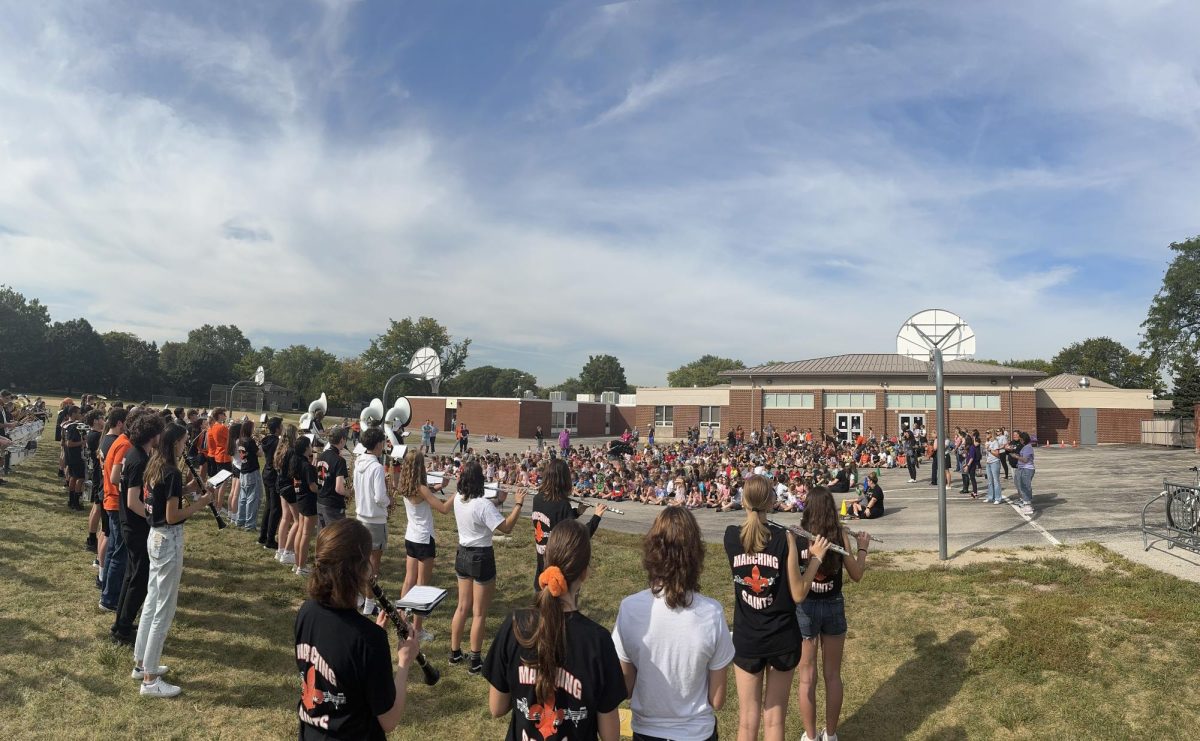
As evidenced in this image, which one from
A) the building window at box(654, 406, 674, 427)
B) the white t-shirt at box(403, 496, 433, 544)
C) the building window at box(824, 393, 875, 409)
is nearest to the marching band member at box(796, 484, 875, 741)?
the white t-shirt at box(403, 496, 433, 544)

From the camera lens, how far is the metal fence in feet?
110

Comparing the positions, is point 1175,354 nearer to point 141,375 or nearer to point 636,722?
point 636,722

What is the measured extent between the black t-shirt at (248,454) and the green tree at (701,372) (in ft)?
334

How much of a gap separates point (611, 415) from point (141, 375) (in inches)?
2043

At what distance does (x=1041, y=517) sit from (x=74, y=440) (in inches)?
690

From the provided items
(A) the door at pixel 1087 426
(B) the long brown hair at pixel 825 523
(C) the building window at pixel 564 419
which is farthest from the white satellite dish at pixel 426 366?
(A) the door at pixel 1087 426

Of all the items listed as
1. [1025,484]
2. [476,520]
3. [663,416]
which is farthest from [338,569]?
[663,416]

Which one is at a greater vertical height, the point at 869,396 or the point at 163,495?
the point at 869,396

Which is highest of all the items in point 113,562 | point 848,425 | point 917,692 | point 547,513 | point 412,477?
point 848,425

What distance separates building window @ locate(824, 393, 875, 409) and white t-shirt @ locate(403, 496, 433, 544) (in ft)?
119

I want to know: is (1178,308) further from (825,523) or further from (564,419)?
(825,523)

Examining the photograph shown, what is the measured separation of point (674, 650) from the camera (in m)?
2.68

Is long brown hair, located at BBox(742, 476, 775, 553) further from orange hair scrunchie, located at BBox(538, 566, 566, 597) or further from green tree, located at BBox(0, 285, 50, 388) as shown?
green tree, located at BBox(0, 285, 50, 388)

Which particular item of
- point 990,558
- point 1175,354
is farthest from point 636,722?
point 1175,354
